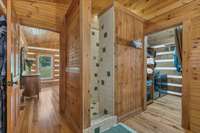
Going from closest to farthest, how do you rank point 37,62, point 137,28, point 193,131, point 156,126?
point 193,131 → point 156,126 → point 137,28 → point 37,62

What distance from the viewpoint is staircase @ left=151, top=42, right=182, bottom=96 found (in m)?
5.33

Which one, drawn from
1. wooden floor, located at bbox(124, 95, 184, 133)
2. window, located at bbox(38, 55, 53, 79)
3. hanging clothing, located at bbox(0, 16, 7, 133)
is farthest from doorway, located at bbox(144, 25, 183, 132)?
window, located at bbox(38, 55, 53, 79)

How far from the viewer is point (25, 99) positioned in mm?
4297

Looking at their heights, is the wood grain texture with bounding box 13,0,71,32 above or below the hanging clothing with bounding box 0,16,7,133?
above

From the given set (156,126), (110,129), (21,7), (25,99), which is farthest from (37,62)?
(156,126)

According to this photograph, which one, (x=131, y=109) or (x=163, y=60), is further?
(x=163, y=60)

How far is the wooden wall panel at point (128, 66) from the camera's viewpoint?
2.78 meters

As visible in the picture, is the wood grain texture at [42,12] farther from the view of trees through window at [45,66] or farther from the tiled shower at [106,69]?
the view of trees through window at [45,66]

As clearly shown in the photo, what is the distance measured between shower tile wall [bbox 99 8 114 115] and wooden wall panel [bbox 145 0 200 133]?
1.50 meters

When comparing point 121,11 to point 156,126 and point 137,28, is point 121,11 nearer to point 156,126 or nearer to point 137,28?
point 137,28

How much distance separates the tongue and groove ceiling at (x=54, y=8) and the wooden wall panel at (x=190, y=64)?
0.91 ft

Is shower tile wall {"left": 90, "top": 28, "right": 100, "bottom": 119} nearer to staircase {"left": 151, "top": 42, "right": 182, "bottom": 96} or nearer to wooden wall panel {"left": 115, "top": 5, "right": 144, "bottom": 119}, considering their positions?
wooden wall panel {"left": 115, "top": 5, "right": 144, "bottom": 119}

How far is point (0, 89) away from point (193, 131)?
345 centimetres

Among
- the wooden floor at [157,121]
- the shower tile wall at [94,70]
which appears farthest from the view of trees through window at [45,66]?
the wooden floor at [157,121]
